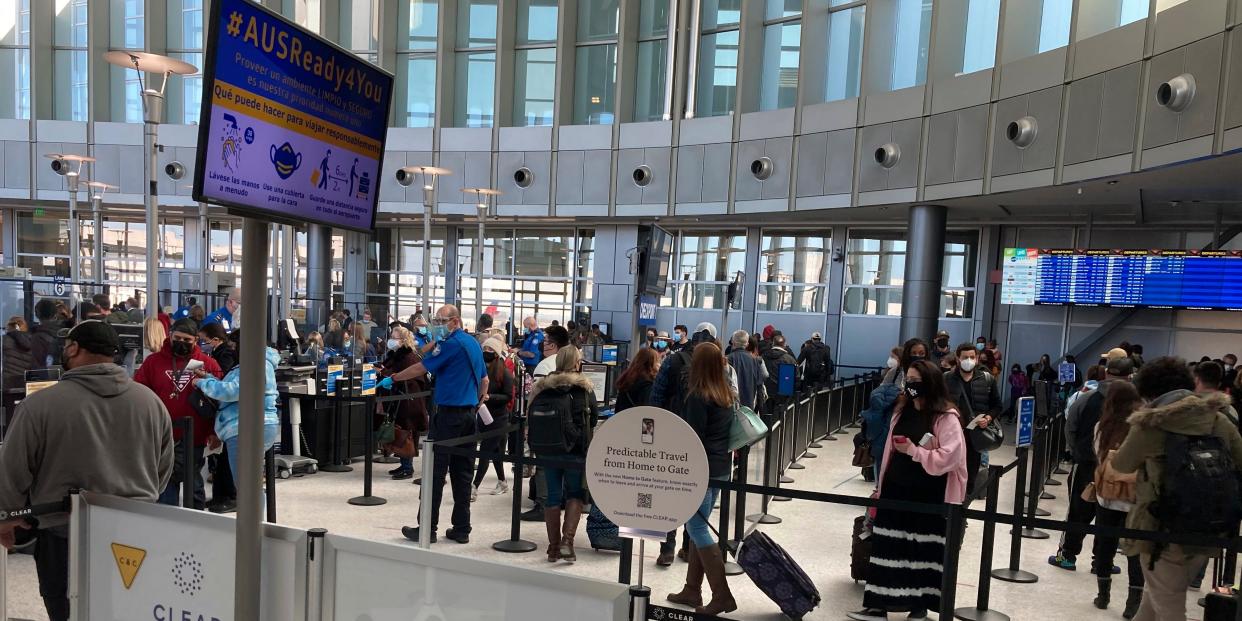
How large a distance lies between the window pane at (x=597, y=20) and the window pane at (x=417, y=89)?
17.4ft

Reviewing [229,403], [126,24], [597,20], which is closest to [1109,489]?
[229,403]

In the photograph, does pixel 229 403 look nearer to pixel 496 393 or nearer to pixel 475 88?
pixel 496 393

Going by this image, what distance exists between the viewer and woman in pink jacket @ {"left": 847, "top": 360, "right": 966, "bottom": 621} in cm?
496

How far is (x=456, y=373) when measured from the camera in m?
6.93

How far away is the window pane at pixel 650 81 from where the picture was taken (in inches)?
915

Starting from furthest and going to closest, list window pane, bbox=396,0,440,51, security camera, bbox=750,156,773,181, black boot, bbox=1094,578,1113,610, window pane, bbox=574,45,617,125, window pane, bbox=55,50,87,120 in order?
window pane, bbox=55,50,87,120 < window pane, bbox=396,0,440,51 < window pane, bbox=574,45,617,125 < security camera, bbox=750,156,773,181 < black boot, bbox=1094,578,1113,610

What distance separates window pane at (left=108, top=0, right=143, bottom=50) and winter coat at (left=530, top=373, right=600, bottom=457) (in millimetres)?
28132

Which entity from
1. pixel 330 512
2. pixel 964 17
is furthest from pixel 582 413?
pixel 964 17

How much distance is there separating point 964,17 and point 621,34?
33.0 feet

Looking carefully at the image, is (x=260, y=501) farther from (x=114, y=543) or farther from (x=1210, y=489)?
(x=1210, y=489)

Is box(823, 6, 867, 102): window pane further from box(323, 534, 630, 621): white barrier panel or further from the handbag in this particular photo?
box(323, 534, 630, 621): white barrier panel

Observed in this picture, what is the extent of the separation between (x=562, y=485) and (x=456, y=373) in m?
1.38

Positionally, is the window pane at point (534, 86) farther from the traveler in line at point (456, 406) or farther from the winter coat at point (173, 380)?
the winter coat at point (173, 380)

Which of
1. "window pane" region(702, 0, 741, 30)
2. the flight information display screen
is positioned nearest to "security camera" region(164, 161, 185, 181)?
"window pane" region(702, 0, 741, 30)
